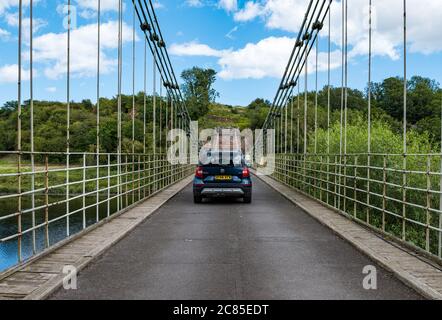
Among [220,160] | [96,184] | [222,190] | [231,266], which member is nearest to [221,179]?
[222,190]

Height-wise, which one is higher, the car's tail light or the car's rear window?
the car's rear window

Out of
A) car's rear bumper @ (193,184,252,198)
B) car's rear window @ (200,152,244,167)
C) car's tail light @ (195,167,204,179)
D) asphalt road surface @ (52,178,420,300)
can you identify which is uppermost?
car's rear window @ (200,152,244,167)

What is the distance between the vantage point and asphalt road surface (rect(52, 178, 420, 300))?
439 cm

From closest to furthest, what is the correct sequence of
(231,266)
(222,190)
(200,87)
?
(231,266) < (222,190) < (200,87)

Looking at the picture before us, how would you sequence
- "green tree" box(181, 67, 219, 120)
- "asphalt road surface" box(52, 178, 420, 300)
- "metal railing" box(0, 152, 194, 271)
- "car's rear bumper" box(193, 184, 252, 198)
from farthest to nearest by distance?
"green tree" box(181, 67, 219, 120)
"car's rear bumper" box(193, 184, 252, 198)
"metal railing" box(0, 152, 194, 271)
"asphalt road surface" box(52, 178, 420, 300)

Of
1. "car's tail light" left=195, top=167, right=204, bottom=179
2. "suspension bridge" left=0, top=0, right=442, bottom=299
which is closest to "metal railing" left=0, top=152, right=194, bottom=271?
"suspension bridge" left=0, top=0, right=442, bottom=299

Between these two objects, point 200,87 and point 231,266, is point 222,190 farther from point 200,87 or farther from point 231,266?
point 200,87

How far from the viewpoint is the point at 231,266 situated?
5465mm

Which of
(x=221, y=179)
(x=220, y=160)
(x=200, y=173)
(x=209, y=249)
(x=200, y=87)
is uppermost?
(x=200, y=87)

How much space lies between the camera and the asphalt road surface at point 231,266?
4.39 metres

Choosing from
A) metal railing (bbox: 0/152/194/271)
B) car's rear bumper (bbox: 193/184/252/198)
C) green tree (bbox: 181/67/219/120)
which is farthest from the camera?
green tree (bbox: 181/67/219/120)

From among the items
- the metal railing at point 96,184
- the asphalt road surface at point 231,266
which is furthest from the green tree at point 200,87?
the asphalt road surface at point 231,266

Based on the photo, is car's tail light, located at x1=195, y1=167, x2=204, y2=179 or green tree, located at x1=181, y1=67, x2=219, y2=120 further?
green tree, located at x1=181, y1=67, x2=219, y2=120

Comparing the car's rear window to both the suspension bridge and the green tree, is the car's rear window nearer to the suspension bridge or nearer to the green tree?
the suspension bridge
